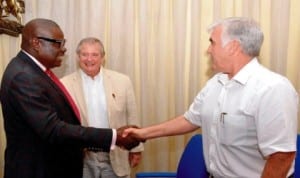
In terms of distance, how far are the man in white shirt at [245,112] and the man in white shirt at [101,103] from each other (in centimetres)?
111

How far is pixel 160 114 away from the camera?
136 inches

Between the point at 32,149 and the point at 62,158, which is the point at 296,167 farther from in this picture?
the point at 32,149

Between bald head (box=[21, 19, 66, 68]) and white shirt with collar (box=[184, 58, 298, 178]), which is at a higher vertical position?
bald head (box=[21, 19, 66, 68])

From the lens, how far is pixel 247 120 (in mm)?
1748

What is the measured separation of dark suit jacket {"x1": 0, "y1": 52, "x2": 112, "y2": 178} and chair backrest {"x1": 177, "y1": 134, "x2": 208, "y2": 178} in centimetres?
60

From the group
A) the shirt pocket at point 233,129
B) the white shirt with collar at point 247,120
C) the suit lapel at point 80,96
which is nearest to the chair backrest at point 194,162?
the white shirt with collar at point 247,120

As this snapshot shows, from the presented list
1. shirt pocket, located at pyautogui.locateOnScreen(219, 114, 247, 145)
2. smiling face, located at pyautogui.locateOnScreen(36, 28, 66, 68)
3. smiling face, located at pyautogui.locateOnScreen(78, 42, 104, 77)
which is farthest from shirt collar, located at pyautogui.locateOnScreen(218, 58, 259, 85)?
smiling face, located at pyautogui.locateOnScreen(78, 42, 104, 77)

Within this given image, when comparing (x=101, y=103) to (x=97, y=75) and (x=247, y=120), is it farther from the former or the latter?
(x=247, y=120)

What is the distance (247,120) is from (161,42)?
5.79ft

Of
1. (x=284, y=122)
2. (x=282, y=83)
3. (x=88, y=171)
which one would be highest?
(x=282, y=83)

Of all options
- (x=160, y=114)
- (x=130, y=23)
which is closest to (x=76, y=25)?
(x=130, y=23)

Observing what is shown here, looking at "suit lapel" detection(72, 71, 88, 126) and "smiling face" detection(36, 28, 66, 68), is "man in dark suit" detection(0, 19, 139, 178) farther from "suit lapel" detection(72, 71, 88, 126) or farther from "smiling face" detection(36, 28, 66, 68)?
"suit lapel" detection(72, 71, 88, 126)

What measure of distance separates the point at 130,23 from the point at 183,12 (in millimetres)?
455

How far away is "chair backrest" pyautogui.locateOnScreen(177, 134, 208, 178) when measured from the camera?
2176 mm
